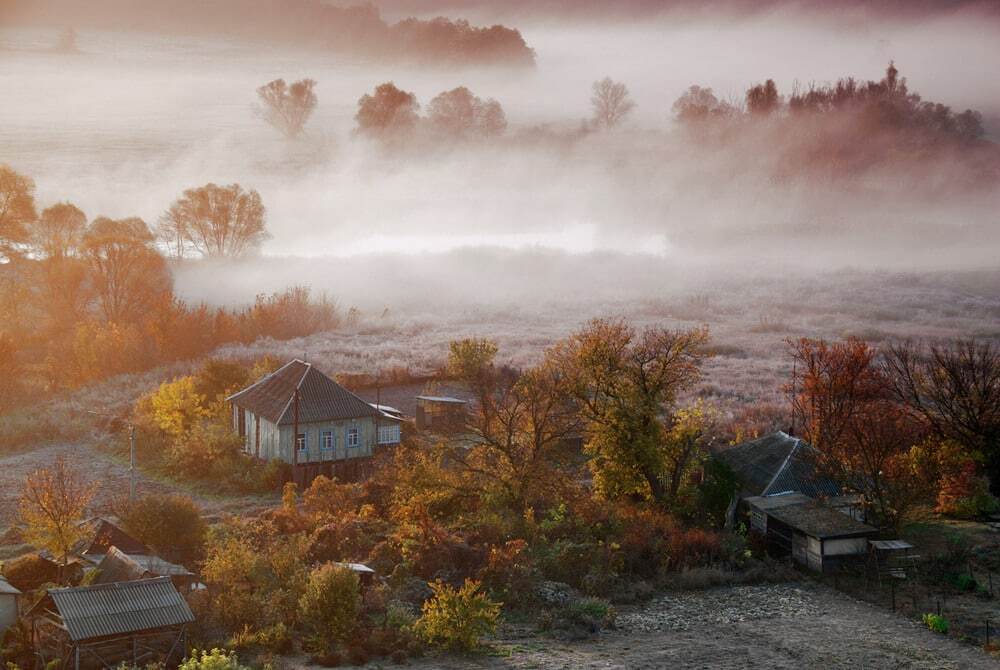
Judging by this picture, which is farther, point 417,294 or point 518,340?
point 417,294

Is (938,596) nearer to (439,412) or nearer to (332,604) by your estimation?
(332,604)

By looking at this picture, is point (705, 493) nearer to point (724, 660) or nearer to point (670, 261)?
point (724, 660)

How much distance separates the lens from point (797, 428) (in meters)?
50.8

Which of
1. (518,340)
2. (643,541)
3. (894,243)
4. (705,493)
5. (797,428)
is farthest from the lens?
(894,243)

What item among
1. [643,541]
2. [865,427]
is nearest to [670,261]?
[865,427]

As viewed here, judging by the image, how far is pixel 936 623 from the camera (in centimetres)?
3116

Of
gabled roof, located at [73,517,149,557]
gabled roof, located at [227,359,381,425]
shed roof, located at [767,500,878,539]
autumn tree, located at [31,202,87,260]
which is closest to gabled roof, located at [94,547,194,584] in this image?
gabled roof, located at [73,517,149,557]

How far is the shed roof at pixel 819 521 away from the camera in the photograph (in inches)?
1444

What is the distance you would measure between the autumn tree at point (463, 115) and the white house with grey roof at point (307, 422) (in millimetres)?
63526

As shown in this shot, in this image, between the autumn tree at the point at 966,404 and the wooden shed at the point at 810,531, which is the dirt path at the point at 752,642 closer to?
the wooden shed at the point at 810,531

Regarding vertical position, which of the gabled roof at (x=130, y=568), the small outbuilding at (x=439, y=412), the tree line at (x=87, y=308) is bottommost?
the gabled roof at (x=130, y=568)

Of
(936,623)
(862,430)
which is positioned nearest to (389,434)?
(862,430)

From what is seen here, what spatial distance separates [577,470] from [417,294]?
181 ft

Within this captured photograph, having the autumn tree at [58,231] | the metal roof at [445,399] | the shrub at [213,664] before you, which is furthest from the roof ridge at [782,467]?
the autumn tree at [58,231]
